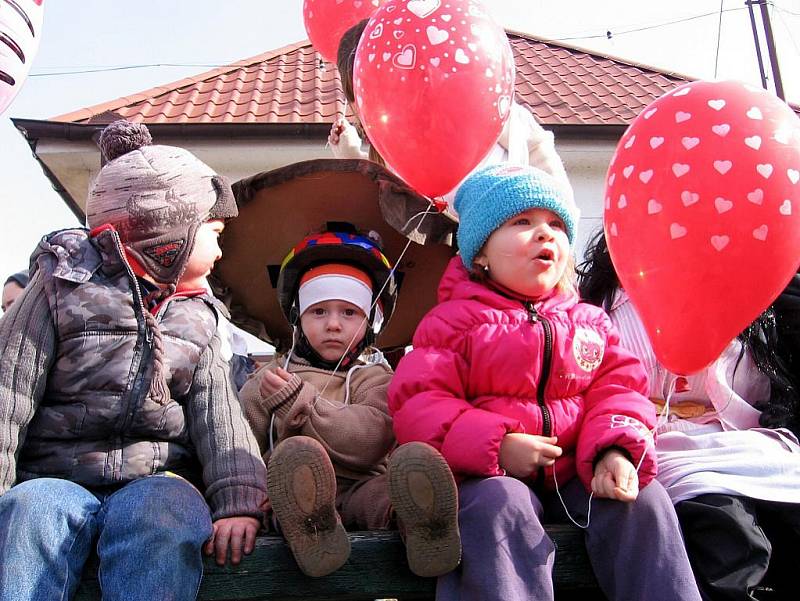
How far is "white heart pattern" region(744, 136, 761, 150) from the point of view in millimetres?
1828

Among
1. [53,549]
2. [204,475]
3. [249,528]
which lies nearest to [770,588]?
[249,528]

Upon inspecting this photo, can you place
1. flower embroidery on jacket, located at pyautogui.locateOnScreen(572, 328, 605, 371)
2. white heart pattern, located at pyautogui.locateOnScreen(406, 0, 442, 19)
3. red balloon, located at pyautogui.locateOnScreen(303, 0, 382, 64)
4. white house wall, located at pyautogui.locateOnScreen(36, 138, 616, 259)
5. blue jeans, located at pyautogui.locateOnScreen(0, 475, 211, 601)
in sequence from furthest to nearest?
white house wall, located at pyautogui.locateOnScreen(36, 138, 616, 259) < red balloon, located at pyautogui.locateOnScreen(303, 0, 382, 64) < white heart pattern, located at pyautogui.locateOnScreen(406, 0, 442, 19) < flower embroidery on jacket, located at pyautogui.locateOnScreen(572, 328, 605, 371) < blue jeans, located at pyautogui.locateOnScreen(0, 475, 211, 601)

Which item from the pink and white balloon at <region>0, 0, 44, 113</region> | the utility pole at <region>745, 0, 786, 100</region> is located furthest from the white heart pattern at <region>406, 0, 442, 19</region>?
the utility pole at <region>745, 0, 786, 100</region>

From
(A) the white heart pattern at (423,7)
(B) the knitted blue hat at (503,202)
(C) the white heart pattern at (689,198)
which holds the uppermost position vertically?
(A) the white heart pattern at (423,7)

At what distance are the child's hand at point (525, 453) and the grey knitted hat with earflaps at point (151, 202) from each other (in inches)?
39.5

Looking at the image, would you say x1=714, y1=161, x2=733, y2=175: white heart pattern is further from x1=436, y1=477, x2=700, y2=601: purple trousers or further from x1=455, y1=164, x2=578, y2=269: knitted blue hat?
x1=436, y1=477, x2=700, y2=601: purple trousers

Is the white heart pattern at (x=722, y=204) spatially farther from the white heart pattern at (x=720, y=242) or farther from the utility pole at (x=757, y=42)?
the utility pole at (x=757, y=42)

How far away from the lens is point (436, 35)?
7.73ft

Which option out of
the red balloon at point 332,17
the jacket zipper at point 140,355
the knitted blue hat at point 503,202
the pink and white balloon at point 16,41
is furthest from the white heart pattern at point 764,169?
the pink and white balloon at point 16,41

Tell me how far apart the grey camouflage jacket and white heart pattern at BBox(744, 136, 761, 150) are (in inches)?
57.3

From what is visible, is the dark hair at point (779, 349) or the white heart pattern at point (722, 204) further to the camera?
the dark hair at point (779, 349)

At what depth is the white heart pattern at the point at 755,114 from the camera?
6.14ft

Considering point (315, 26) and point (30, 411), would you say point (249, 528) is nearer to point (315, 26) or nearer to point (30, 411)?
point (30, 411)

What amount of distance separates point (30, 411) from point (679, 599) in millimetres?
1524
